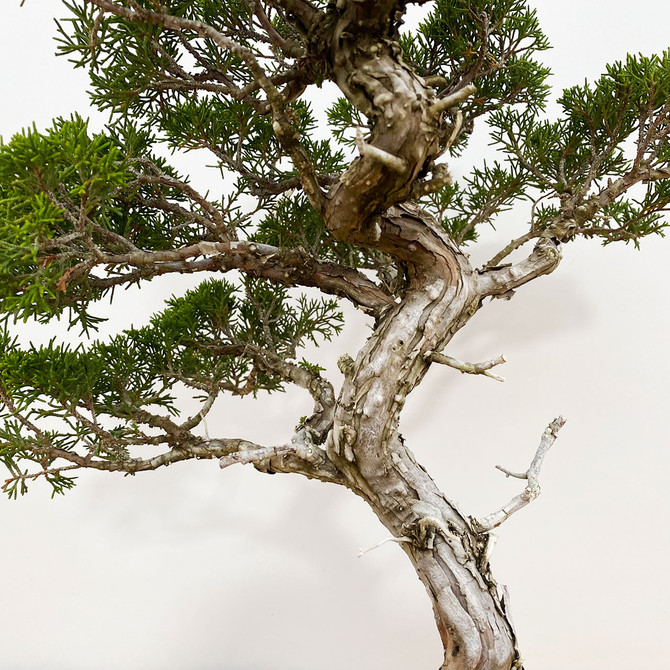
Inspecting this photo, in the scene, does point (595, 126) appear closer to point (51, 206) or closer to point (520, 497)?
point (520, 497)

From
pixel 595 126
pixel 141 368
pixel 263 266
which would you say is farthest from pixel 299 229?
pixel 595 126

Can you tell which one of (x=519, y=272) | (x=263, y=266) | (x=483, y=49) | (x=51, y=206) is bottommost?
(x=51, y=206)

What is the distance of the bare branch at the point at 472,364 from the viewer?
44.8 inches

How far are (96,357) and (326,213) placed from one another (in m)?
0.59

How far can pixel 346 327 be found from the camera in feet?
7.74

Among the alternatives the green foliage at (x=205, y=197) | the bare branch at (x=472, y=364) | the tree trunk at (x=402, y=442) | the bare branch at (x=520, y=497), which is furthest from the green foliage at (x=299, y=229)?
the bare branch at (x=520, y=497)

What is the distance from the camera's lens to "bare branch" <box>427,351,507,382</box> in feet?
3.73

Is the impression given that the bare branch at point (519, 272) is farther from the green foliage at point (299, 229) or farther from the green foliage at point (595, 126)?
the green foliage at point (299, 229)

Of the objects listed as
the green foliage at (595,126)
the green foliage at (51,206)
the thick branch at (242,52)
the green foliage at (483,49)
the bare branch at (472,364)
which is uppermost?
the green foliage at (483,49)

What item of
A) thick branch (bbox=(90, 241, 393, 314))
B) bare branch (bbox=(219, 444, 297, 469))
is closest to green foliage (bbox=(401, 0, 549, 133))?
thick branch (bbox=(90, 241, 393, 314))

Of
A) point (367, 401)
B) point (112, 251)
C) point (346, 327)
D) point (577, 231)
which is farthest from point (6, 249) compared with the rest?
point (346, 327)

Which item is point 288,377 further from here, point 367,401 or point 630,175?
point 630,175

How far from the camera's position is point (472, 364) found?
1188mm

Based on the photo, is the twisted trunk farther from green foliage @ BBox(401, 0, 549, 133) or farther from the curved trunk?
green foliage @ BBox(401, 0, 549, 133)
